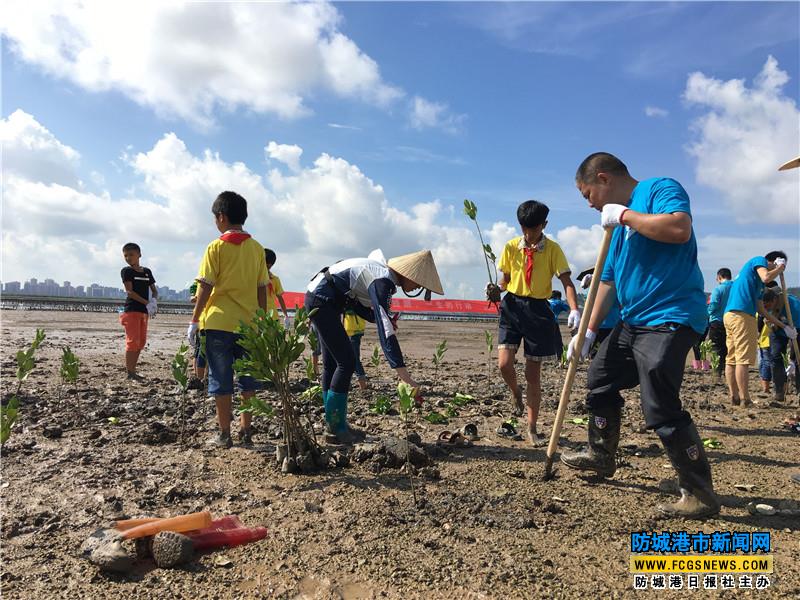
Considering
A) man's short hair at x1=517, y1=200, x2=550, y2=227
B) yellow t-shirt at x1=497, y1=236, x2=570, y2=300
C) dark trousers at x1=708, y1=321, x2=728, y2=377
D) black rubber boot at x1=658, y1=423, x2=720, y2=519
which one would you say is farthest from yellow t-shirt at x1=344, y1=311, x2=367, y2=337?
dark trousers at x1=708, y1=321, x2=728, y2=377

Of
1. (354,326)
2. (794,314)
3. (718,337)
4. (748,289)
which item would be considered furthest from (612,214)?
(718,337)

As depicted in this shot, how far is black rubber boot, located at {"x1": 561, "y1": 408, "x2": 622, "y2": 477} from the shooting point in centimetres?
366

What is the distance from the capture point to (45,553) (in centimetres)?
269

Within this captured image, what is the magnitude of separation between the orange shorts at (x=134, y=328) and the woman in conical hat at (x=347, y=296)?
13.6 feet

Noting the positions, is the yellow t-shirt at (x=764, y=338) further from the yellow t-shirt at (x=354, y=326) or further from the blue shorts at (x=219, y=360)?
the blue shorts at (x=219, y=360)

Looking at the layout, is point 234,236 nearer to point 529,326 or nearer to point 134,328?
point 529,326

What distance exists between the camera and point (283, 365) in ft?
12.2

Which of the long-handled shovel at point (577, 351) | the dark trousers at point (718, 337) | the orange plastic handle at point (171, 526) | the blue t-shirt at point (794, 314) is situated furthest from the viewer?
the dark trousers at point (718, 337)

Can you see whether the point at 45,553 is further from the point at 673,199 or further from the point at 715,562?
the point at 673,199

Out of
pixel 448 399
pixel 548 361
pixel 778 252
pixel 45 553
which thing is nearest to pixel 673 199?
pixel 45 553

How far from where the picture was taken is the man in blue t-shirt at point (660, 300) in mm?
3014

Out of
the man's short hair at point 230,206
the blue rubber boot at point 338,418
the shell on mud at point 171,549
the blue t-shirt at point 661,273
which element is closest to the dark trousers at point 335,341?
the blue rubber boot at point 338,418

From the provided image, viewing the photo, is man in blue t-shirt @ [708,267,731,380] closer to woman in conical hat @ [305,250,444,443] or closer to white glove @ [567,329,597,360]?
white glove @ [567,329,597,360]

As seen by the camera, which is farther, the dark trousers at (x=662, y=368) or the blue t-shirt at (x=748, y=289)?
the blue t-shirt at (x=748, y=289)
